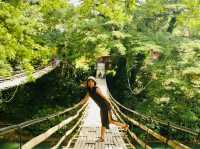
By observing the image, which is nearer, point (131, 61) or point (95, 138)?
point (95, 138)

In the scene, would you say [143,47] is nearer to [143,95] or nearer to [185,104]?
[185,104]

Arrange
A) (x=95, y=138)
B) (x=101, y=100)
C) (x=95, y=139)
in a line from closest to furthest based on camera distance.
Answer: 1. (x=101, y=100)
2. (x=95, y=139)
3. (x=95, y=138)

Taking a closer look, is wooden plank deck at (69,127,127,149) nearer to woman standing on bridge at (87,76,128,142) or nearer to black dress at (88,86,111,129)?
woman standing on bridge at (87,76,128,142)

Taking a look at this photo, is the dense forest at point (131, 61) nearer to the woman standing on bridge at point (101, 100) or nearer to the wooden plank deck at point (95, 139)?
the wooden plank deck at point (95, 139)

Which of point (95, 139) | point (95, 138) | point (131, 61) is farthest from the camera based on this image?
point (131, 61)

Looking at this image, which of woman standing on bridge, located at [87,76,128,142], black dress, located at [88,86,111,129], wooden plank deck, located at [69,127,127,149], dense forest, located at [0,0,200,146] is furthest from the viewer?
dense forest, located at [0,0,200,146]

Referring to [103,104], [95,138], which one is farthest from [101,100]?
[95,138]

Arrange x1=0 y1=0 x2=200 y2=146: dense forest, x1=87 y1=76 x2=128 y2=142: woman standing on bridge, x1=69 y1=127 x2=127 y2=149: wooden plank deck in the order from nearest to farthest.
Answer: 1. x1=87 y1=76 x2=128 y2=142: woman standing on bridge
2. x1=69 y1=127 x2=127 y2=149: wooden plank deck
3. x1=0 y1=0 x2=200 y2=146: dense forest

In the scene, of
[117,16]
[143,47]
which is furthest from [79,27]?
[117,16]

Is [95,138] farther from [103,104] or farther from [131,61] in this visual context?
[131,61]

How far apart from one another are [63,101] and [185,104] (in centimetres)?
836

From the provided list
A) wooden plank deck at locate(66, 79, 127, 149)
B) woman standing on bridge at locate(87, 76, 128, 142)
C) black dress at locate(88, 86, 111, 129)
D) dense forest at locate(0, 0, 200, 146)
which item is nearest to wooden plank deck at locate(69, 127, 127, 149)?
wooden plank deck at locate(66, 79, 127, 149)

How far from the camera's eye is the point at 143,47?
18.6 m

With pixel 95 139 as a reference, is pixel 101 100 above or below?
above
